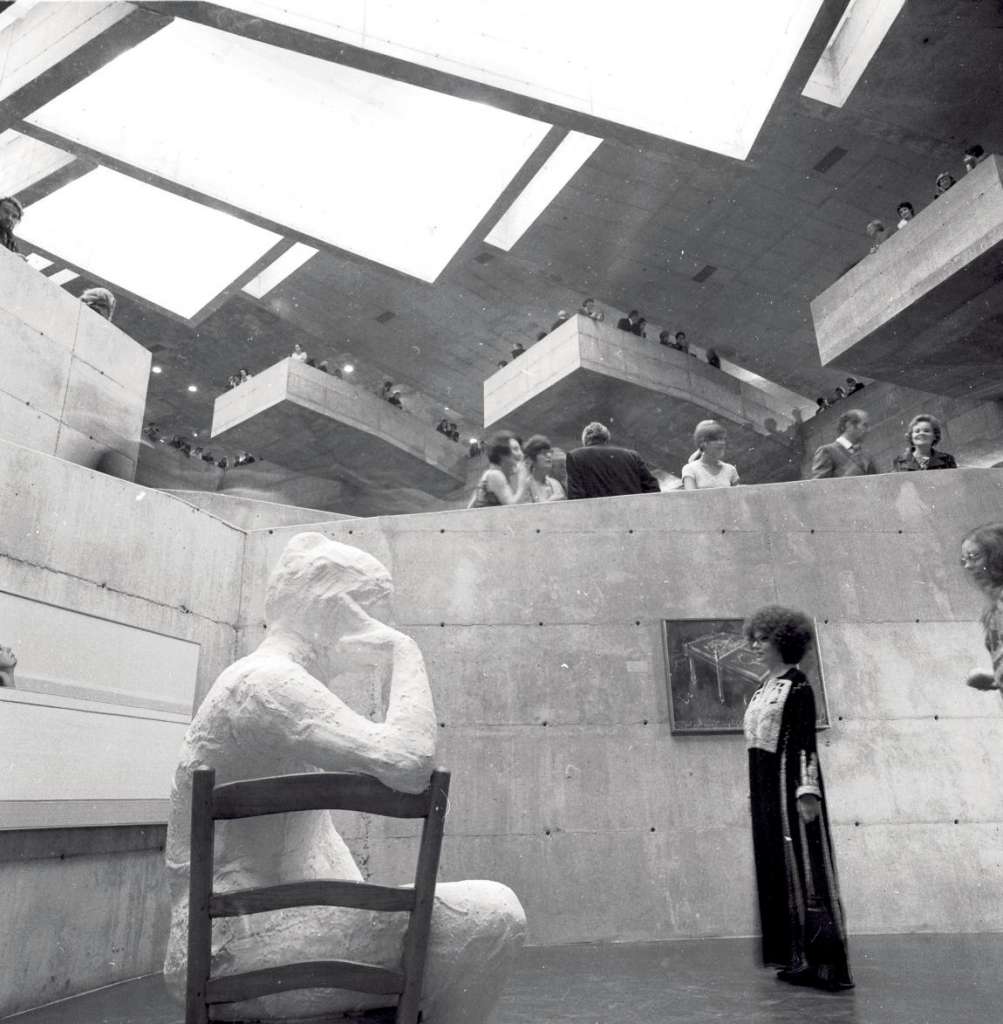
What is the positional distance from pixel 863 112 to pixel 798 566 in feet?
25.8

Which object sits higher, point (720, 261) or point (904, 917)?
point (720, 261)

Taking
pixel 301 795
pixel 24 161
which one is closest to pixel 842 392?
pixel 24 161

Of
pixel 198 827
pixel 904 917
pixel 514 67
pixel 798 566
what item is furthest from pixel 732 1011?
pixel 514 67

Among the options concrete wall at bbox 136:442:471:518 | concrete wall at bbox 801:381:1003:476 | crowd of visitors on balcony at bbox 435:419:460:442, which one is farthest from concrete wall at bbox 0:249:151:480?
concrete wall at bbox 136:442:471:518

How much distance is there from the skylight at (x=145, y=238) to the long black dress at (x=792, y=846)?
12.9 meters

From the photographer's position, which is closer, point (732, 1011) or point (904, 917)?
point (732, 1011)

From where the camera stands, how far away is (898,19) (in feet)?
29.7

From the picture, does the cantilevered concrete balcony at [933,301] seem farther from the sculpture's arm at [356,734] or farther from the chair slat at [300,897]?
the chair slat at [300,897]

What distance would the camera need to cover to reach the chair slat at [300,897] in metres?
1.71

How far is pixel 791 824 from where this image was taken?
3539 millimetres

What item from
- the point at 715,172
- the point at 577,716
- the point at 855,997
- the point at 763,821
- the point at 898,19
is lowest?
the point at 855,997

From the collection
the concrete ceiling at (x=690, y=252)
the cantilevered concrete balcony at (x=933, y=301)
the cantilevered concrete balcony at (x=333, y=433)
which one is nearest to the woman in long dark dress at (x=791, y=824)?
the concrete ceiling at (x=690, y=252)

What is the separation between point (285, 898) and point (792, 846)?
2527 mm

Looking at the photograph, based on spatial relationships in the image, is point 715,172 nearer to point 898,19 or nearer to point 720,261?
point 898,19
